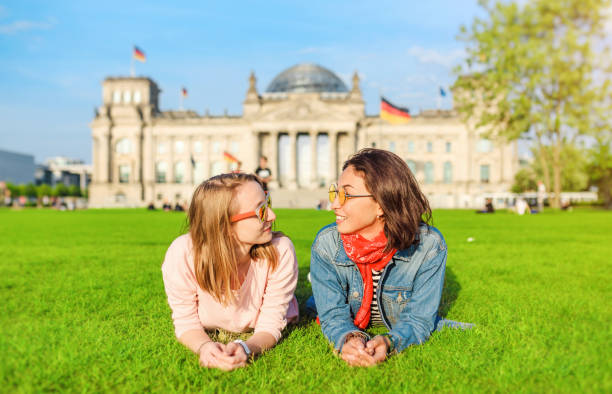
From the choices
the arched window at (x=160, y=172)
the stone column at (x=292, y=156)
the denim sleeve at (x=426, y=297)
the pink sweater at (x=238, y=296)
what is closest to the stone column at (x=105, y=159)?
the arched window at (x=160, y=172)

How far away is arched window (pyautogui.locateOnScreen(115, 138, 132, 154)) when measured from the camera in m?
69.6

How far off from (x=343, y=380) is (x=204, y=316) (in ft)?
3.96

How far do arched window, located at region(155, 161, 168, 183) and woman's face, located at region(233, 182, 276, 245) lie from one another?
69461 mm

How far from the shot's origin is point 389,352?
2.89 m

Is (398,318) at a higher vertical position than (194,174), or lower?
lower

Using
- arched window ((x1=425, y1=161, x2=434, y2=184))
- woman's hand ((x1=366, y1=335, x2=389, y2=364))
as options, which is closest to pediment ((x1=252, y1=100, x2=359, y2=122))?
arched window ((x1=425, y1=161, x2=434, y2=184))

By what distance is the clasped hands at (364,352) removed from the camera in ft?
8.89

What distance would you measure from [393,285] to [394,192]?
0.76 metres

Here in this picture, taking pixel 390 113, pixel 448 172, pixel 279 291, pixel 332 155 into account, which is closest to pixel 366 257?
pixel 279 291

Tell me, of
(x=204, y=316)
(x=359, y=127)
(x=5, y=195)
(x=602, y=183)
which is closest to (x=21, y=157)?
(x=5, y=195)

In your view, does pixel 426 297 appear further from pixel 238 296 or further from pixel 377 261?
pixel 238 296

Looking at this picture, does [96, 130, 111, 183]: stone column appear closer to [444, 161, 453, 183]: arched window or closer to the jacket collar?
[444, 161, 453, 183]: arched window

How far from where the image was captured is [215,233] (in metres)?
2.92

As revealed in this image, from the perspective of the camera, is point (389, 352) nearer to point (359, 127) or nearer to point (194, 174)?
point (359, 127)
